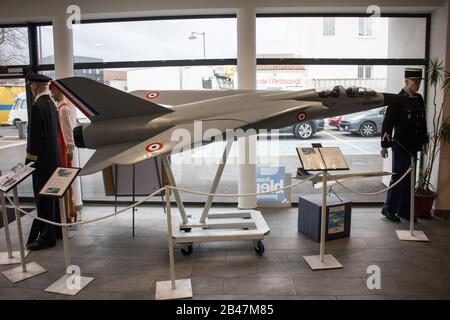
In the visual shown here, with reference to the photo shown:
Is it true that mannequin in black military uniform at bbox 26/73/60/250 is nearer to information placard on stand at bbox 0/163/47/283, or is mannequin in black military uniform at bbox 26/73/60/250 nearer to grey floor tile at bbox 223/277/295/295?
information placard on stand at bbox 0/163/47/283

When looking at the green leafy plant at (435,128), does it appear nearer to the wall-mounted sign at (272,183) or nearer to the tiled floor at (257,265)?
the tiled floor at (257,265)

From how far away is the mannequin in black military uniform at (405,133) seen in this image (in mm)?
4827

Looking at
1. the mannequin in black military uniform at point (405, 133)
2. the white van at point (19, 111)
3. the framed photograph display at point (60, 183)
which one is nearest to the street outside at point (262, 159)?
the white van at point (19, 111)

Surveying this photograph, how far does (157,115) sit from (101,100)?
0.51 metres

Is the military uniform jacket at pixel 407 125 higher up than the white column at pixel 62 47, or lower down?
lower down

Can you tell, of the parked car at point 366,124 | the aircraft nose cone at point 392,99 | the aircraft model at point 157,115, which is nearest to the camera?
the aircraft model at point 157,115

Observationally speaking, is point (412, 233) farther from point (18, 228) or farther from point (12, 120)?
point (12, 120)

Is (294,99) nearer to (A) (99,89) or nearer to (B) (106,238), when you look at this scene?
(A) (99,89)

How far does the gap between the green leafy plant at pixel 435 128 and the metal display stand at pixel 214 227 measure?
93.7 inches

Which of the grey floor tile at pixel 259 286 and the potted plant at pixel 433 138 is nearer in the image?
the grey floor tile at pixel 259 286

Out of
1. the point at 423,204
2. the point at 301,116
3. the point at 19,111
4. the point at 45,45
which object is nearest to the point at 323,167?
the point at 301,116

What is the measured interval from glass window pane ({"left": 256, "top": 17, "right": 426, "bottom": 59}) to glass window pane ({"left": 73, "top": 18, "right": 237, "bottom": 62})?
21.0 inches
